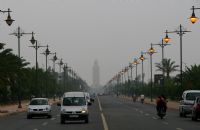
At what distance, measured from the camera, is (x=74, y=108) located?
119 feet

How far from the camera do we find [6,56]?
6725 cm

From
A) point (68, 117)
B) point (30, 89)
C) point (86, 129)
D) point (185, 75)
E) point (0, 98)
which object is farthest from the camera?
point (30, 89)

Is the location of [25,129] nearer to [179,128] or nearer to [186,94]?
[179,128]

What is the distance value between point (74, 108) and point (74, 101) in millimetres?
1057

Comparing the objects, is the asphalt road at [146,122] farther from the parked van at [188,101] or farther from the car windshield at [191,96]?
the car windshield at [191,96]

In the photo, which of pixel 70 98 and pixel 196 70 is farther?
pixel 196 70

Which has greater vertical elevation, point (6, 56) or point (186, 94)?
point (6, 56)

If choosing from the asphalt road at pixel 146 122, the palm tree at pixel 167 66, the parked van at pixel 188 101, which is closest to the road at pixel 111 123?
the asphalt road at pixel 146 122

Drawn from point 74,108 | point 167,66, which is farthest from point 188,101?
point 167,66

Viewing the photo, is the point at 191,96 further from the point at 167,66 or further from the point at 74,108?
the point at 167,66

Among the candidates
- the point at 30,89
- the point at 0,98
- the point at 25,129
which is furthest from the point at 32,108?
the point at 30,89

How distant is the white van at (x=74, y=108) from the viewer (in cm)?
3603

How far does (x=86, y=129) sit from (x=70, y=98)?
25.4 feet

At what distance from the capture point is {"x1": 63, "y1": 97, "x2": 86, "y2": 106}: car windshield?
37094 millimetres
